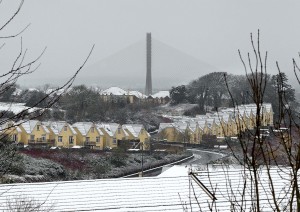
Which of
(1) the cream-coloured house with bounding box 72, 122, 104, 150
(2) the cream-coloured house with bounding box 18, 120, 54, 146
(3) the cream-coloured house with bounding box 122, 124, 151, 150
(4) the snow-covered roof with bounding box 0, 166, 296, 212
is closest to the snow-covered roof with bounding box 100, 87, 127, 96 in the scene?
(3) the cream-coloured house with bounding box 122, 124, 151, 150

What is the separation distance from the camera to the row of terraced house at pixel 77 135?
16250mm

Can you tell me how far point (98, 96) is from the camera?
928 inches

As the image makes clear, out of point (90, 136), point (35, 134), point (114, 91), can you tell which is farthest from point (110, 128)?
point (114, 91)

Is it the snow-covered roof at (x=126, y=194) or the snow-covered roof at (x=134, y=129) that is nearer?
the snow-covered roof at (x=126, y=194)

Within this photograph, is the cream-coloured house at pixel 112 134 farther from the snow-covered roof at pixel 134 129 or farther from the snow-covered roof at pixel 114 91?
the snow-covered roof at pixel 114 91

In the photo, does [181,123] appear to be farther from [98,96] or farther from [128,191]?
[128,191]

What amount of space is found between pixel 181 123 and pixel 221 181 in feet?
49.8

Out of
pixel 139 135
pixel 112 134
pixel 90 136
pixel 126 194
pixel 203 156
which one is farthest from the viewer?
pixel 139 135

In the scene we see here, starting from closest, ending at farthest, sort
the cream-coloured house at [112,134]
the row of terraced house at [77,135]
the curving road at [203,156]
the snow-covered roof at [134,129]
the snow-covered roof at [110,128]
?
1. the curving road at [203,156]
2. the row of terraced house at [77,135]
3. the cream-coloured house at [112,134]
4. the snow-covered roof at [110,128]
5. the snow-covered roof at [134,129]

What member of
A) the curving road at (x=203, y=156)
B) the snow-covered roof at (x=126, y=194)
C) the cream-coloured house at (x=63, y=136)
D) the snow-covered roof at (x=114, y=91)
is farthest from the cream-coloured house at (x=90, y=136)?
the snow-covered roof at (x=126, y=194)

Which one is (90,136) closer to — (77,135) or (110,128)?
(77,135)

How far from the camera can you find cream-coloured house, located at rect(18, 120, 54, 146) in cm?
1614

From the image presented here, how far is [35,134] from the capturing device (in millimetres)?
16391

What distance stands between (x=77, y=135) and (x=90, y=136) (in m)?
0.41
